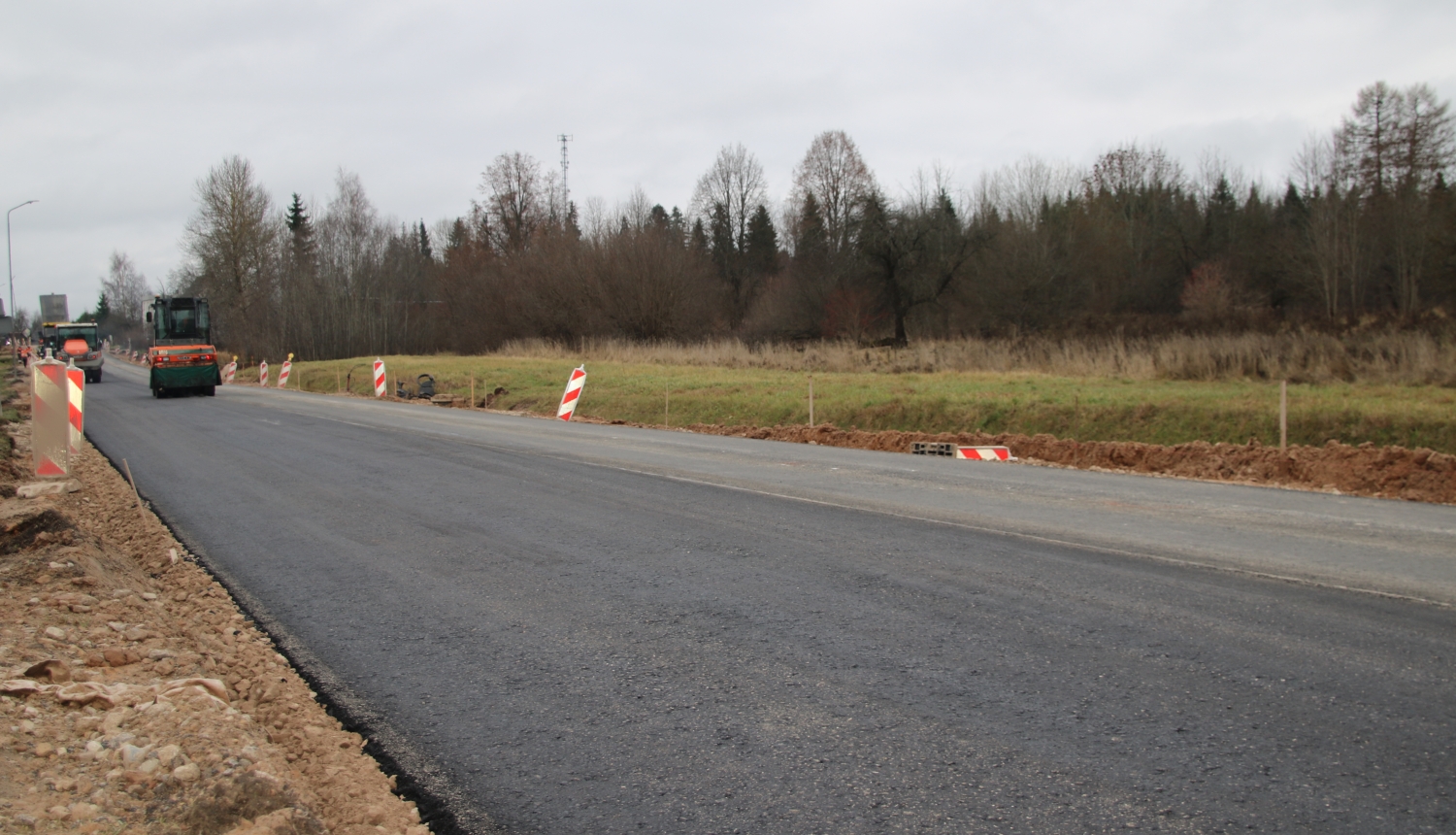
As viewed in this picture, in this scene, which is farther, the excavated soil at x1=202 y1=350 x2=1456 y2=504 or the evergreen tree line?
the evergreen tree line

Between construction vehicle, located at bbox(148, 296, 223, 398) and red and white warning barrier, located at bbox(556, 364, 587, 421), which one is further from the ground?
construction vehicle, located at bbox(148, 296, 223, 398)

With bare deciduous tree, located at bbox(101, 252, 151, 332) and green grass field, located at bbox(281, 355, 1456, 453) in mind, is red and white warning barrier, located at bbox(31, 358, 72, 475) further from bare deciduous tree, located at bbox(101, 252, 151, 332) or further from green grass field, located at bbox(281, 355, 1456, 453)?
bare deciduous tree, located at bbox(101, 252, 151, 332)

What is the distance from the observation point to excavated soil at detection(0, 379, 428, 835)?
3199 millimetres

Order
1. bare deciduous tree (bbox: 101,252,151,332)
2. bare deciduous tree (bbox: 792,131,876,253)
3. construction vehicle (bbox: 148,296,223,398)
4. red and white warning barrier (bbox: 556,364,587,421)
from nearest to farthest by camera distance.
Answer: red and white warning barrier (bbox: 556,364,587,421)
construction vehicle (bbox: 148,296,223,398)
bare deciduous tree (bbox: 792,131,876,253)
bare deciduous tree (bbox: 101,252,151,332)

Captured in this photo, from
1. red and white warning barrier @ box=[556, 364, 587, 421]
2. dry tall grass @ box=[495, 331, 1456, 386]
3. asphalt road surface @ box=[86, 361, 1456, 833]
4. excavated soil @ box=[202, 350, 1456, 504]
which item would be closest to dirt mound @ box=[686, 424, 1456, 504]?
excavated soil @ box=[202, 350, 1456, 504]

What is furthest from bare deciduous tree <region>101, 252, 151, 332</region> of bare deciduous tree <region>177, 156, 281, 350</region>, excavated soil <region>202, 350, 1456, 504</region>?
excavated soil <region>202, 350, 1456, 504</region>

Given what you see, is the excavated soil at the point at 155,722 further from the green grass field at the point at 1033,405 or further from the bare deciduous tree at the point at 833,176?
the bare deciduous tree at the point at 833,176

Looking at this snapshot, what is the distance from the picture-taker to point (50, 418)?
457 inches

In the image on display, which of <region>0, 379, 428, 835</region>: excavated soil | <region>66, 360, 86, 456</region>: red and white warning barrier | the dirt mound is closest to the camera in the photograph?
<region>0, 379, 428, 835</region>: excavated soil

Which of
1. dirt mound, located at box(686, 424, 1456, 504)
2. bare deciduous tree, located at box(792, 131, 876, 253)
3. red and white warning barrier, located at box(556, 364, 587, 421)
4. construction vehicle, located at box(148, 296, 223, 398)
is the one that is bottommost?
dirt mound, located at box(686, 424, 1456, 504)

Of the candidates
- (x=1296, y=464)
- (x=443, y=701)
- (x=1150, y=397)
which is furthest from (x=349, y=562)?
(x=1150, y=397)

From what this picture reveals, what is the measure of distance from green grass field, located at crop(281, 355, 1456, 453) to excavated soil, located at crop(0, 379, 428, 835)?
1502 cm

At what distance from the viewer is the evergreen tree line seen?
4784cm

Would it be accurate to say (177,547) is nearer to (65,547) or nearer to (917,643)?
(65,547)
